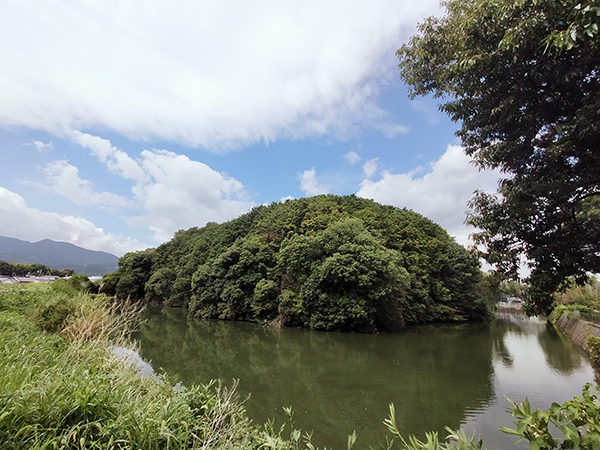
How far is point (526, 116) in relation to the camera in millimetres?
4629

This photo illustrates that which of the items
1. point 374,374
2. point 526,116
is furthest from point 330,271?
point 526,116

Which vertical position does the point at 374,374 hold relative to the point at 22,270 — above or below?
below

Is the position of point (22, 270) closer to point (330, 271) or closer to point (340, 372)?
point (330, 271)

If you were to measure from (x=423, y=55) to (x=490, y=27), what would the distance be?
1.22 metres

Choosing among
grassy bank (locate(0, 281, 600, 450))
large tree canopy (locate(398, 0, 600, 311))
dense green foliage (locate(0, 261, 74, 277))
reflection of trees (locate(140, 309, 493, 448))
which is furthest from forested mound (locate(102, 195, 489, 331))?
dense green foliage (locate(0, 261, 74, 277))

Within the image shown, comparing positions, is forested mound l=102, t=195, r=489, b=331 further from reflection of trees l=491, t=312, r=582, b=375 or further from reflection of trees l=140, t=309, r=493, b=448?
reflection of trees l=491, t=312, r=582, b=375

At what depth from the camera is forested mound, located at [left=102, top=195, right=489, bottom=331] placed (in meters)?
18.1

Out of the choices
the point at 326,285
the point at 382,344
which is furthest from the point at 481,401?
the point at 326,285

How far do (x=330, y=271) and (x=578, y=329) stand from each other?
566 inches

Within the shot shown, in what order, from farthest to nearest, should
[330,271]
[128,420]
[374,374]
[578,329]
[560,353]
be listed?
[330,271], [578,329], [560,353], [374,374], [128,420]

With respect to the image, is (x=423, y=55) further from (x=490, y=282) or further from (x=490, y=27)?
(x=490, y=282)

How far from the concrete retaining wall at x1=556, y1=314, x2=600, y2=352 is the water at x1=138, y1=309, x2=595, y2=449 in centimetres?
70

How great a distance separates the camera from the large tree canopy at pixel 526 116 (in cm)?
381

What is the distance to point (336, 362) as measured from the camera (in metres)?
11.4
